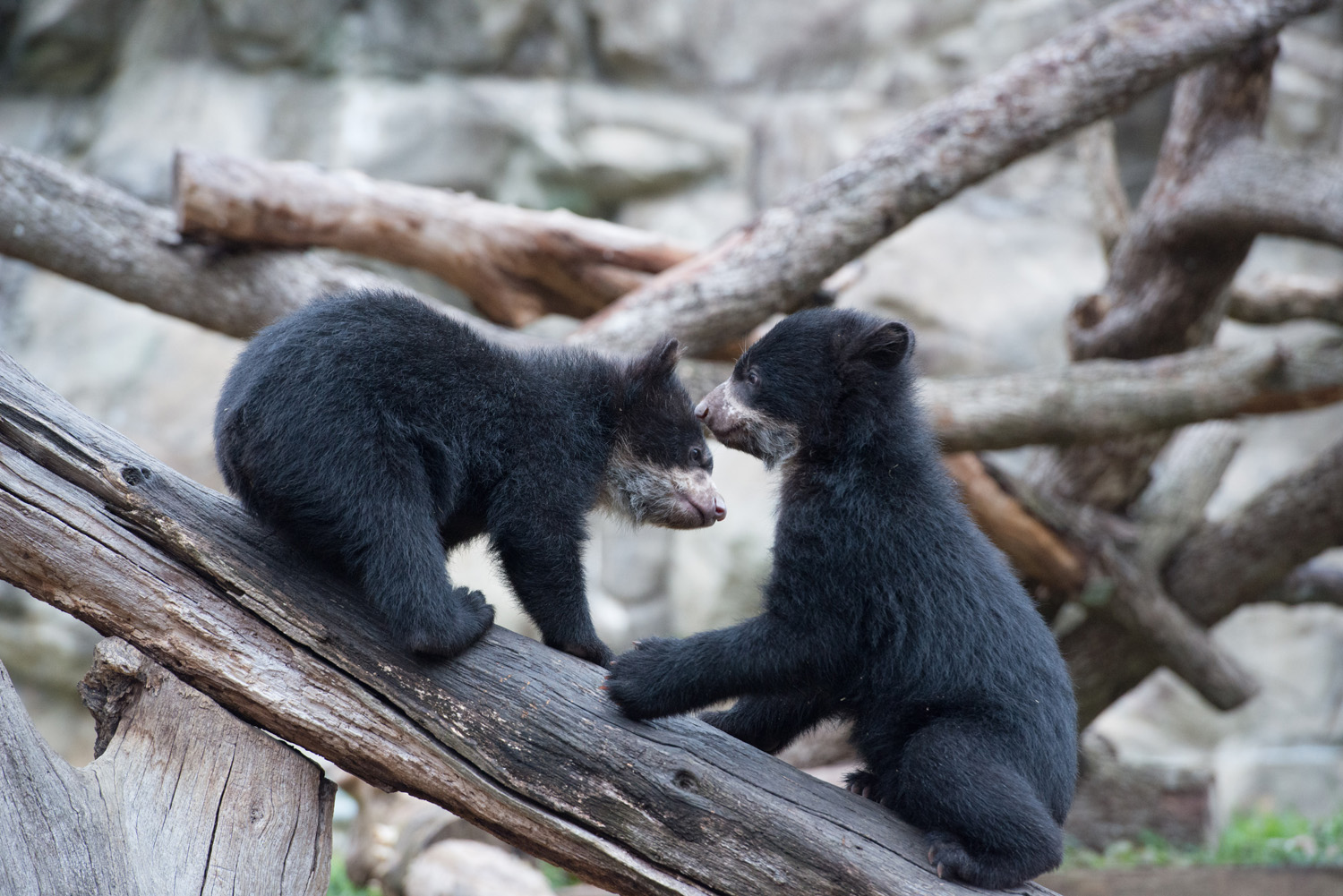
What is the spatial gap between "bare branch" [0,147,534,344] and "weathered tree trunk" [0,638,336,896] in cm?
241

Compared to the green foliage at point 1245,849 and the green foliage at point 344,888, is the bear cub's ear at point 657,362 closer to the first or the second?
the green foliage at point 344,888

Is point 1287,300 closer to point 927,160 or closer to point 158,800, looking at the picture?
point 927,160

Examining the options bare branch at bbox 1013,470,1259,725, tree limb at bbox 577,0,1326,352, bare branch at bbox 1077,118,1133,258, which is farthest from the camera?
bare branch at bbox 1077,118,1133,258

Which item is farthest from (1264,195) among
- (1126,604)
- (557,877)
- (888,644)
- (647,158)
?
(647,158)

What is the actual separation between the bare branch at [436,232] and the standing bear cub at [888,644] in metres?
2.54

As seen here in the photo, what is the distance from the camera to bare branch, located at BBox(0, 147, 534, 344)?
488 centimetres

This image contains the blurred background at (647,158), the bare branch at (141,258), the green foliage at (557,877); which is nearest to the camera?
the bare branch at (141,258)

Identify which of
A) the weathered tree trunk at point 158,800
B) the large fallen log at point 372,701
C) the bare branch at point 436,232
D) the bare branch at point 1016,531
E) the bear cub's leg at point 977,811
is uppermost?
the bare branch at point 1016,531

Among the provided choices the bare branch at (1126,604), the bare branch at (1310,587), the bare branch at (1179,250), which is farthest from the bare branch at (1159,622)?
the bare branch at (1179,250)

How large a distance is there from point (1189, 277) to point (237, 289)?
5.53 metres

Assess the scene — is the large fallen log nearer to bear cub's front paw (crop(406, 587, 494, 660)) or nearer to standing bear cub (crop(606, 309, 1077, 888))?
bear cub's front paw (crop(406, 587, 494, 660))

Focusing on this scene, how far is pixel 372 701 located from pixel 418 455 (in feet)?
2.26

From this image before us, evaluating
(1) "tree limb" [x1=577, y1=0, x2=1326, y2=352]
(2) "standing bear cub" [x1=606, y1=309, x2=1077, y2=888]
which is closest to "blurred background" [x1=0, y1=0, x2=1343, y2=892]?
(1) "tree limb" [x1=577, y1=0, x2=1326, y2=352]

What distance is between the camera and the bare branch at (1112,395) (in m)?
5.61
